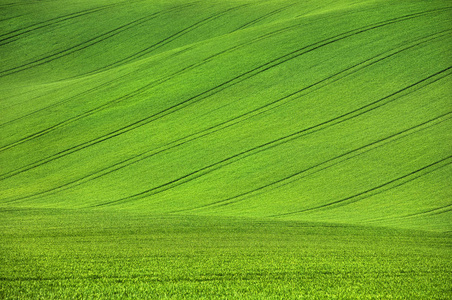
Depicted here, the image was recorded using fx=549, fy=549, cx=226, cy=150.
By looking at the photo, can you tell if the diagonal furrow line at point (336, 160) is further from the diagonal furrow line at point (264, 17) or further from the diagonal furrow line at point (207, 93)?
the diagonal furrow line at point (264, 17)

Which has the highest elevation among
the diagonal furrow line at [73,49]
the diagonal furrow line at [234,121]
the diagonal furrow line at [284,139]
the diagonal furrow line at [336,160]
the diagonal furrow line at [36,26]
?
the diagonal furrow line at [36,26]

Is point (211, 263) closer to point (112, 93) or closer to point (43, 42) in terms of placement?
point (112, 93)

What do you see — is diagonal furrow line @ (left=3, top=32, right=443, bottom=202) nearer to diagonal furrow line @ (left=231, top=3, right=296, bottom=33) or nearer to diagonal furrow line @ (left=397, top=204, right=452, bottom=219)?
diagonal furrow line @ (left=397, top=204, right=452, bottom=219)

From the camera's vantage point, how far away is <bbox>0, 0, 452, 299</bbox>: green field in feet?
26.2

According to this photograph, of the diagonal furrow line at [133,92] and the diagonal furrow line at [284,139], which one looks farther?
Result: the diagonal furrow line at [133,92]

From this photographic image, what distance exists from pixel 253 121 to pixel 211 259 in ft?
40.3

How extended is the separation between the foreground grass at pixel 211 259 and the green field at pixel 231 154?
0.05 metres

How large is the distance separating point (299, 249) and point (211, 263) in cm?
223

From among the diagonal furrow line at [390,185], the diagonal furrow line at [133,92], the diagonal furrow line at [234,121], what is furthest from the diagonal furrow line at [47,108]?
the diagonal furrow line at [390,185]

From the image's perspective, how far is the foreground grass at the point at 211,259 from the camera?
6730 mm

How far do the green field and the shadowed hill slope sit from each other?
3.3 inches

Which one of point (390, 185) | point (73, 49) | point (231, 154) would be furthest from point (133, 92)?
point (390, 185)

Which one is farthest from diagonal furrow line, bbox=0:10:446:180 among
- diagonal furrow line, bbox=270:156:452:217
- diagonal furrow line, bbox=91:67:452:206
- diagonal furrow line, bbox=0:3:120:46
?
diagonal furrow line, bbox=0:3:120:46

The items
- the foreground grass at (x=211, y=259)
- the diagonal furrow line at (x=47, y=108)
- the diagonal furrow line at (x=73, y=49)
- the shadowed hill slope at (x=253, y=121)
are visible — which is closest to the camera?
the foreground grass at (x=211, y=259)
